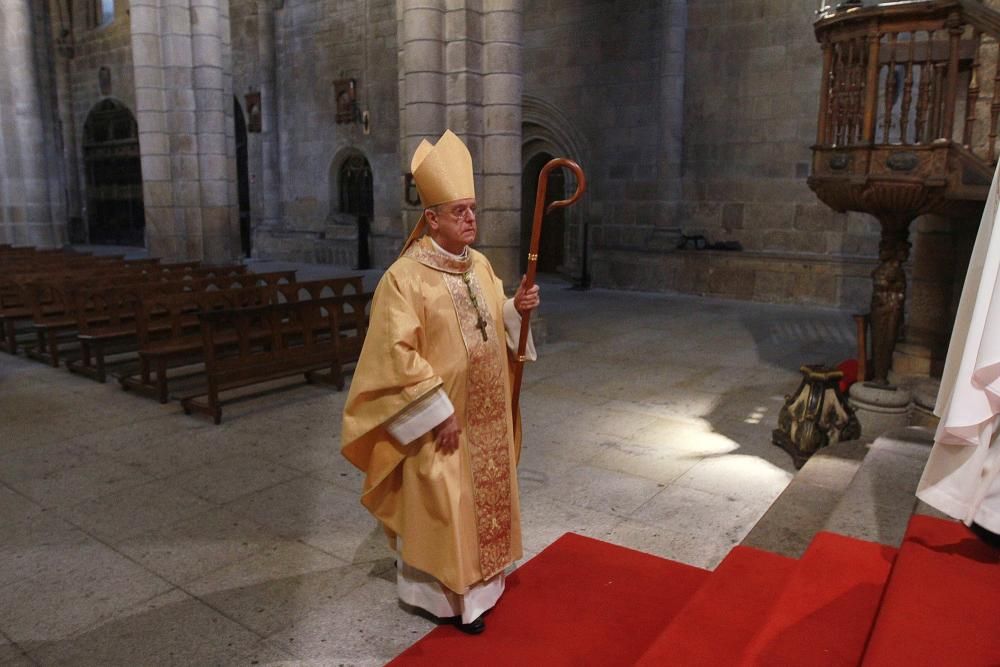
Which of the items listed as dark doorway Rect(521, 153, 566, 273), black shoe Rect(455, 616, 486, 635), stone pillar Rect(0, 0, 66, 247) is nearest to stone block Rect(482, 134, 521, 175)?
black shoe Rect(455, 616, 486, 635)

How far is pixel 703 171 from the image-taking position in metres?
12.1

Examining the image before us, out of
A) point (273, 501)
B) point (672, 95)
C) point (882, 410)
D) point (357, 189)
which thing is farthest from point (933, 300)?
point (357, 189)

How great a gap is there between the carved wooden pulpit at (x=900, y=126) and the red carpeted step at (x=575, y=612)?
249 centimetres

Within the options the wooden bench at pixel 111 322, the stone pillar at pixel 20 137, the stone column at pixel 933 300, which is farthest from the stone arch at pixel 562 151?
the stone pillar at pixel 20 137

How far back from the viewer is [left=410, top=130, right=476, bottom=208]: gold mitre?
2.67 metres

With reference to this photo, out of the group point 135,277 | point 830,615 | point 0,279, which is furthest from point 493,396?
point 0,279

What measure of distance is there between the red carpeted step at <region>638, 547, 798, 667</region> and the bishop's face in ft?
4.77

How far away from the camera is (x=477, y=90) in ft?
25.5

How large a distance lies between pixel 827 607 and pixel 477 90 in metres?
6.33

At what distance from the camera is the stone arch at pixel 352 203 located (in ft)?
50.7

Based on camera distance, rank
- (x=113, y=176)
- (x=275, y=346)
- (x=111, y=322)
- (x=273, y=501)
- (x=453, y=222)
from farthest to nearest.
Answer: (x=113, y=176) < (x=111, y=322) < (x=275, y=346) < (x=273, y=501) < (x=453, y=222)

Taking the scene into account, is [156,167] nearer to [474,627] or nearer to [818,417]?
[818,417]

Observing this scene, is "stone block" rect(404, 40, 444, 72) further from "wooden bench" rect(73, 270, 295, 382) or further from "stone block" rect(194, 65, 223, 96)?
"stone block" rect(194, 65, 223, 96)

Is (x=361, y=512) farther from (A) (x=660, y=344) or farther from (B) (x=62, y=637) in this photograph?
(A) (x=660, y=344)
